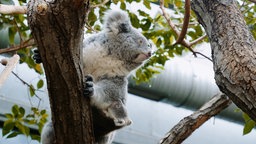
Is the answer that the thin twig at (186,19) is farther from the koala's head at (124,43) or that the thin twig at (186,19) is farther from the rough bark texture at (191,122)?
the rough bark texture at (191,122)

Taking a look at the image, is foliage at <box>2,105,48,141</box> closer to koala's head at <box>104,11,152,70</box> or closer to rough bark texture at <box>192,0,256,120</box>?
koala's head at <box>104,11,152,70</box>

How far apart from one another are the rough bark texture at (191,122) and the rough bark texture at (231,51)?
597 millimetres

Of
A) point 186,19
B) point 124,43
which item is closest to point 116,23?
point 124,43

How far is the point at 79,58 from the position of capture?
2.00m

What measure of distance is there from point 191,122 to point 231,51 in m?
0.73

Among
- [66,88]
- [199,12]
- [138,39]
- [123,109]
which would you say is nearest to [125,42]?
[138,39]

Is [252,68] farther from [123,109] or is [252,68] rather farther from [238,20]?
[123,109]

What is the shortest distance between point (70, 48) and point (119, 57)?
2.52ft

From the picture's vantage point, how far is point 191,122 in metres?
2.59

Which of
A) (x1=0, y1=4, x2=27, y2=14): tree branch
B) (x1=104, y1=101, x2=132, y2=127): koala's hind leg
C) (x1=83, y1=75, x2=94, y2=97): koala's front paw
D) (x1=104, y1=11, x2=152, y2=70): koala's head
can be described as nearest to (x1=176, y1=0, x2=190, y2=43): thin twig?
(x1=104, y1=11, x2=152, y2=70): koala's head

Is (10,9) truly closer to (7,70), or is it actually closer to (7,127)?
(7,70)

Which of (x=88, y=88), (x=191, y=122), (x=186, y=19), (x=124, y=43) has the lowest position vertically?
(x=191, y=122)

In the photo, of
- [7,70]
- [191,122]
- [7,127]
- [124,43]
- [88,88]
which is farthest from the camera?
[7,127]

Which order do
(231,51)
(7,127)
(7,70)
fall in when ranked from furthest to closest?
1. (7,127)
2. (7,70)
3. (231,51)
